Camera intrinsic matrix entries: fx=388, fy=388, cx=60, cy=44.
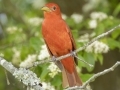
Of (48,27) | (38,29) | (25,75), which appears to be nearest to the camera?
(25,75)

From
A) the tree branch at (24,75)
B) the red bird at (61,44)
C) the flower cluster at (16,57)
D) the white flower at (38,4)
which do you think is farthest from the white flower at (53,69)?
the white flower at (38,4)

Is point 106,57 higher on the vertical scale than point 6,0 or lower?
lower

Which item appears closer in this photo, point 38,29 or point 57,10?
point 57,10

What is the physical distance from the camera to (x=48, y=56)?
3719 millimetres

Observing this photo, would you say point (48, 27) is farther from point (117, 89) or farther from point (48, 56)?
point (117, 89)

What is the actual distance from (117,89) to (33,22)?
1537 mm

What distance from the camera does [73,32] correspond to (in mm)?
4230

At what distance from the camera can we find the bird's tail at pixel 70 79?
139 inches

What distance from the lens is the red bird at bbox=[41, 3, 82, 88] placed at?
11.8 ft

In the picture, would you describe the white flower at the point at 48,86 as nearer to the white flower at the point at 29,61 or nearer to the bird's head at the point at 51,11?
the white flower at the point at 29,61

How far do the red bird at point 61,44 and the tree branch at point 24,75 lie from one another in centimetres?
48

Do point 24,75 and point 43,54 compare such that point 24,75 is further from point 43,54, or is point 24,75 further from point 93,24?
point 93,24

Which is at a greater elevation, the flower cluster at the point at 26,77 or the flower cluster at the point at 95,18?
the flower cluster at the point at 26,77

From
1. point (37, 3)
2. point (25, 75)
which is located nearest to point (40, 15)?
point (37, 3)
